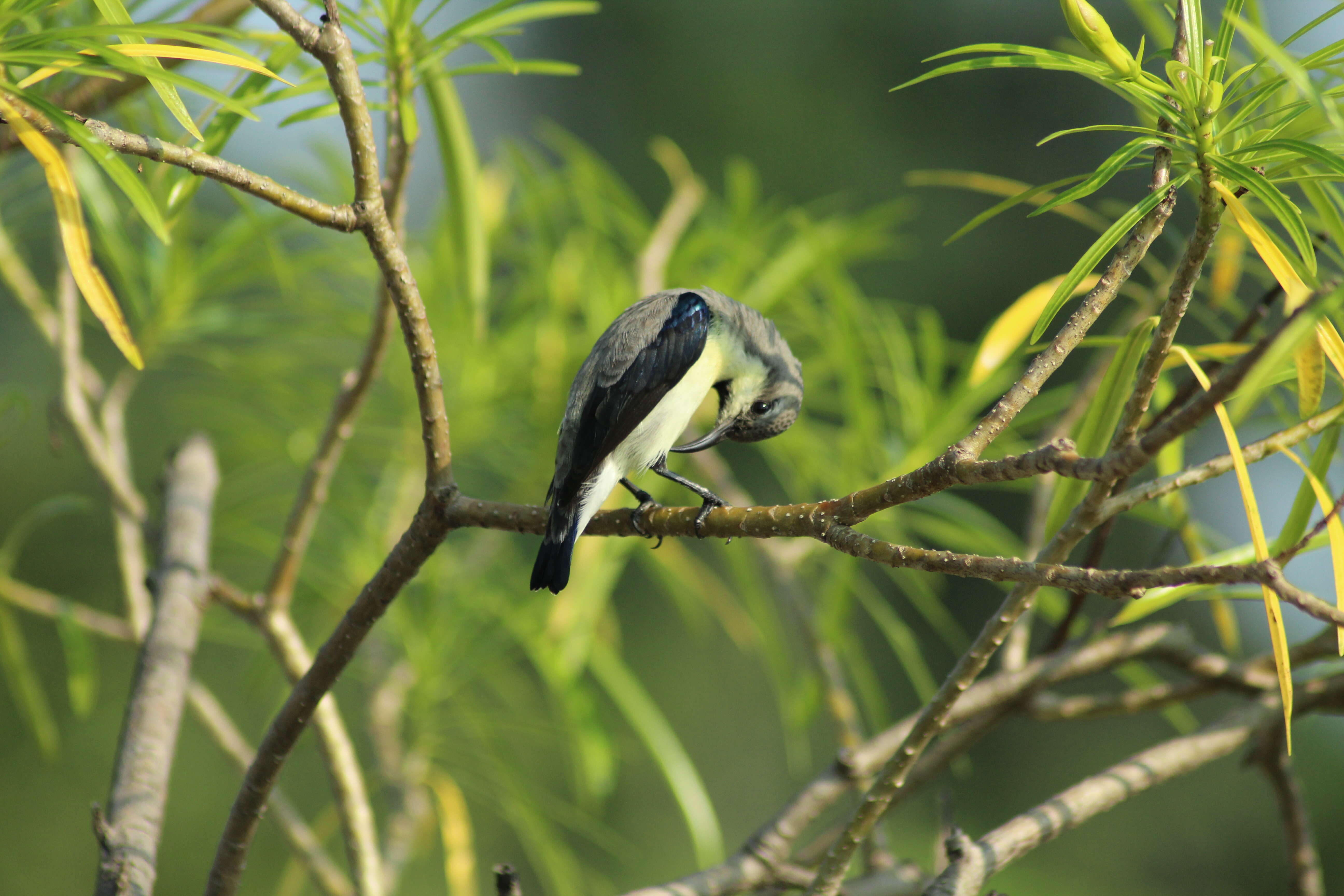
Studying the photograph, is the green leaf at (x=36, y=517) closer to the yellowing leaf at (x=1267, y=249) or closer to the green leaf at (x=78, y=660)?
the green leaf at (x=78, y=660)

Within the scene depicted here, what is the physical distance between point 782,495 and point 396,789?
4.13 m

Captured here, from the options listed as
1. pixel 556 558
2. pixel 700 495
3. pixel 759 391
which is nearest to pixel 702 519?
pixel 556 558

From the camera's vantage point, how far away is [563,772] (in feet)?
15.6

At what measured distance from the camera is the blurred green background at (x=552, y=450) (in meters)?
1.70

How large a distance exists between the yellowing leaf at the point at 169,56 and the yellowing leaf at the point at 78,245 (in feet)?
0.13

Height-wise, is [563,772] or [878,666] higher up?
[878,666]

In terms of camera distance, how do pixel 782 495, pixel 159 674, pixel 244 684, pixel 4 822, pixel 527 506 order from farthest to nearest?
pixel 782 495, pixel 4 822, pixel 244 684, pixel 159 674, pixel 527 506

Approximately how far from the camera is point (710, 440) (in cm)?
127

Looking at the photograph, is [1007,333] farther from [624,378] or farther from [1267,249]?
[624,378]

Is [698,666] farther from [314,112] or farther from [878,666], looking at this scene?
[314,112]

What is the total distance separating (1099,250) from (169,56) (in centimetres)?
59

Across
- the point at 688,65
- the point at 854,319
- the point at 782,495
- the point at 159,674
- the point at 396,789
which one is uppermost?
the point at 688,65

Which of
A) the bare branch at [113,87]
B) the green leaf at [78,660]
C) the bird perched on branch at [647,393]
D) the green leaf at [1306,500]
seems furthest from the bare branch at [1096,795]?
the green leaf at [78,660]

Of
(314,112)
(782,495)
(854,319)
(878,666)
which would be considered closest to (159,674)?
(314,112)
